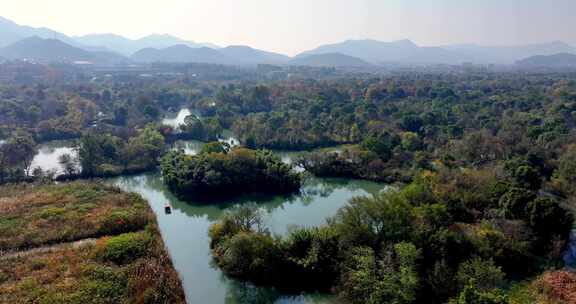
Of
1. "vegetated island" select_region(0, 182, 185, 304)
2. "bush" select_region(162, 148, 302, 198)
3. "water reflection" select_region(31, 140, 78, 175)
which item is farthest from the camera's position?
"water reflection" select_region(31, 140, 78, 175)

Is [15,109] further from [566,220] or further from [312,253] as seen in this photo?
[566,220]

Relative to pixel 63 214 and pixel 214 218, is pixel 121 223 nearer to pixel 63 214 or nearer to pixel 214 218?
pixel 63 214

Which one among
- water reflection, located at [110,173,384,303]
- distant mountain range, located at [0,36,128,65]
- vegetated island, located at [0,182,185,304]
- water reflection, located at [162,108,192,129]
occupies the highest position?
distant mountain range, located at [0,36,128,65]

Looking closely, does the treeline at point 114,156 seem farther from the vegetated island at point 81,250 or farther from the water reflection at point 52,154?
the vegetated island at point 81,250

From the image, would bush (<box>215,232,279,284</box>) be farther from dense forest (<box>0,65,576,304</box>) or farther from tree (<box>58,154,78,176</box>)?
tree (<box>58,154,78,176</box>)

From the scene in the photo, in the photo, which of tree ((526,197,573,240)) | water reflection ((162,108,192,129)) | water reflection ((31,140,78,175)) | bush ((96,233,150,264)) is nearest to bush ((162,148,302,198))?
bush ((96,233,150,264))

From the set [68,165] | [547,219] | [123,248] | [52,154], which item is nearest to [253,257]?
[123,248]
